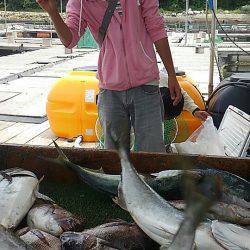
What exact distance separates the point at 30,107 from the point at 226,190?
5.23m

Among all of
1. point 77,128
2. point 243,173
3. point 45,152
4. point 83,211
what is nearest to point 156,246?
point 83,211

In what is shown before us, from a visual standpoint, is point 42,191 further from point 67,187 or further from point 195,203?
point 195,203

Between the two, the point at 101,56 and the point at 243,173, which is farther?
the point at 101,56

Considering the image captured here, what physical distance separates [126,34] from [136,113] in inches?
24.5

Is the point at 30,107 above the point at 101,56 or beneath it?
beneath

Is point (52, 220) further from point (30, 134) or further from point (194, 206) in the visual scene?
point (30, 134)

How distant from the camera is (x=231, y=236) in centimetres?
203

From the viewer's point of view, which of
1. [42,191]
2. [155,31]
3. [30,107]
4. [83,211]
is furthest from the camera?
[30,107]

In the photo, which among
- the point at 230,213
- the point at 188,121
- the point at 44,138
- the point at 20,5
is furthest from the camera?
the point at 20,5

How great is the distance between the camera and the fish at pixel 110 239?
6.95 feet

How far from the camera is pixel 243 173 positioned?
287cm

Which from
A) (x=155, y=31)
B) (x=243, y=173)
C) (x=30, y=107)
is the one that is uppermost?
(x=155, y=31)

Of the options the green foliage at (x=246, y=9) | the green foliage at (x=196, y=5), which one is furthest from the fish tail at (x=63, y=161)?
the green foliage at (x=196, y=5)

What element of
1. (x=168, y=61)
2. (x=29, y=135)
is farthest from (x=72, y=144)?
(x=168, y=61)
